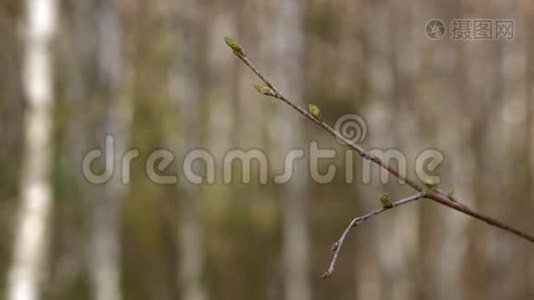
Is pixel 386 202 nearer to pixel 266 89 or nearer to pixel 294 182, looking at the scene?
pixel 266 89

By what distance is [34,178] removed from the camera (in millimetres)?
6430

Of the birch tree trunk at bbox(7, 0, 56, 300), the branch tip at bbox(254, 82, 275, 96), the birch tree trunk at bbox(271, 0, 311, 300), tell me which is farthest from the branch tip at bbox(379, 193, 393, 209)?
the birch tree trunk at bbox(271, 0, 311, 300)

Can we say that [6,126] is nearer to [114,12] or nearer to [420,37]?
[114,12]

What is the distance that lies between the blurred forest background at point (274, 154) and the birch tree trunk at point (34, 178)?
16 mm

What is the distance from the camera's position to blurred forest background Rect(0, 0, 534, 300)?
964 cm

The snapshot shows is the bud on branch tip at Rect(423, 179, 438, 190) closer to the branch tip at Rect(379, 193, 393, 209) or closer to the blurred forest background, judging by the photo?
the branch tip at Rect(379, 193, 393, 209)

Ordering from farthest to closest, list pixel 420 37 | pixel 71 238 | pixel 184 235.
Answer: pixel 420 37
pixel 71 238
pixel 184 235

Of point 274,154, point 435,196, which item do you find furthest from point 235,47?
point 274,154

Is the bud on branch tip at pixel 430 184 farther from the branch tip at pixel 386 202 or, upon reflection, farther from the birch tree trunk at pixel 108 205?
the birch tree trunk at pixel 108 205

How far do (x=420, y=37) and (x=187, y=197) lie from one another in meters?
7.81

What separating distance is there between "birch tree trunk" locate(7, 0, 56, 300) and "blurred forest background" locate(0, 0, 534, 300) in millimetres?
16

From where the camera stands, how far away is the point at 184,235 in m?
11.3

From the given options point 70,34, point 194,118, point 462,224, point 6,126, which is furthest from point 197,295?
point 70,34

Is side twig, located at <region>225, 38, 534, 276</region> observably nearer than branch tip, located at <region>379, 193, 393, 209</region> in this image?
Yes
